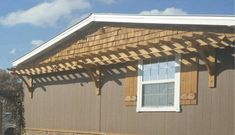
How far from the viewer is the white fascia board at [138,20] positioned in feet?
34.0

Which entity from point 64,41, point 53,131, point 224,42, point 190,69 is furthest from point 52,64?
point 224,42

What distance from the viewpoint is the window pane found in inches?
455

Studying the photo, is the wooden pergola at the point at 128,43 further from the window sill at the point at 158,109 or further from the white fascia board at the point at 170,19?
the window sill at the point at 158,109

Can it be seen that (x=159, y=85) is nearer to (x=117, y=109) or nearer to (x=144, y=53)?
(x=144, y=53)

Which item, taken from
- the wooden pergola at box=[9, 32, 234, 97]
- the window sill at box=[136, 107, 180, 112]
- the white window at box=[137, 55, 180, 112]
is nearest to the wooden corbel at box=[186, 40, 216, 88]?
the wooden pergola at box=[9, 32, 234, 97]

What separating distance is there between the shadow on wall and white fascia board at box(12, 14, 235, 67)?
648 millimetres

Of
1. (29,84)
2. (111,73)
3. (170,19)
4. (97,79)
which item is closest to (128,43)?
(111,73)

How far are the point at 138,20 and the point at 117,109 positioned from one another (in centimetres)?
241

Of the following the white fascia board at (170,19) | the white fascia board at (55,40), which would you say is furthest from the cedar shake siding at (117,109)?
the white fascia board at (55,40)

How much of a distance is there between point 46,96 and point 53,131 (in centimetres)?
136

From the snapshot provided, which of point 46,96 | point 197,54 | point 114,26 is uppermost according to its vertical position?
point 114,26

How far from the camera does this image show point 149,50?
1187cm

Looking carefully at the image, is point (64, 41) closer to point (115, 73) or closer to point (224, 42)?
point (115, 73)

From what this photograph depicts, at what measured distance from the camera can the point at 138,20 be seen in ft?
41.2
